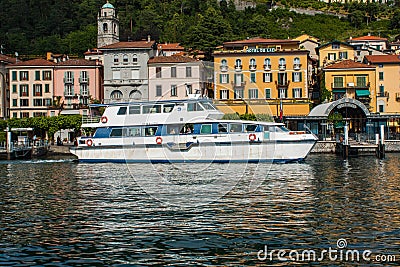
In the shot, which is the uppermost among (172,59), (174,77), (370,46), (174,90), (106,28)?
(106,28)

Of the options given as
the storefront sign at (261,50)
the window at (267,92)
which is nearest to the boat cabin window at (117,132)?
the window at (267,92)

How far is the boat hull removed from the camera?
4588cm

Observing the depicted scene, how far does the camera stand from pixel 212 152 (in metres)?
46.8

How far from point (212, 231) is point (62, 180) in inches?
710

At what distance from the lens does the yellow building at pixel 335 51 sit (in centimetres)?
8681

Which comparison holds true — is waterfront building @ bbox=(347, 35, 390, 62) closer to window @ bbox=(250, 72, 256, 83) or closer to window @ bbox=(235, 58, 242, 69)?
window @ bbox=(250, 72, 256, 83)

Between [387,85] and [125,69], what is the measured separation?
106ft

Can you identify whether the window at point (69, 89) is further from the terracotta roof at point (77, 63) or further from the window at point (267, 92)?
the window at point (267, 92)

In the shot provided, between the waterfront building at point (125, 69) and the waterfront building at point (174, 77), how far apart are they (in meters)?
1.22

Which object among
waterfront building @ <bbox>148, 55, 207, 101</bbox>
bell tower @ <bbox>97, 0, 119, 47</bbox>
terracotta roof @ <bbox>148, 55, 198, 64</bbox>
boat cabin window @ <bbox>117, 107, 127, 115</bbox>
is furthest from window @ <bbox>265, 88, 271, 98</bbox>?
boat cabin window @ <bbox>117, 107, 127, 115</bbox>

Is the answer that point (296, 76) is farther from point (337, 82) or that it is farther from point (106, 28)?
point (106, 28)

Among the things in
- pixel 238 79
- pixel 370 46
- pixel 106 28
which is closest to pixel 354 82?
pixel 238 79

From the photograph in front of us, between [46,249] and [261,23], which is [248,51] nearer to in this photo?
[261,23]

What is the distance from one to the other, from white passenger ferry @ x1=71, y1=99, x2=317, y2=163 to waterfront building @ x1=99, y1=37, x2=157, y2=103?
106 feet
